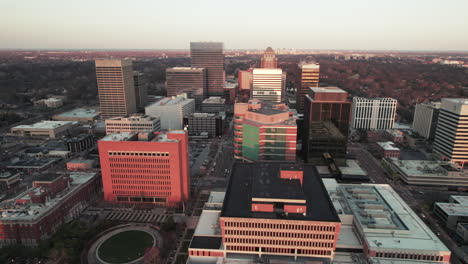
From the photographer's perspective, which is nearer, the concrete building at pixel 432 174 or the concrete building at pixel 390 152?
the concrete building at pixel 432 174

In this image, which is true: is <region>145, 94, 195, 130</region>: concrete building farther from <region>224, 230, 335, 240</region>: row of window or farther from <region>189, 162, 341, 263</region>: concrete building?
<region>224, 230, 335, 240</region>: row of window

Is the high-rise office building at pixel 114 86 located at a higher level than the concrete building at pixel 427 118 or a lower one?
higher

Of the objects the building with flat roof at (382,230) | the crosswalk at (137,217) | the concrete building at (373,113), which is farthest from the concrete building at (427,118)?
the crosswalk at (137,217)

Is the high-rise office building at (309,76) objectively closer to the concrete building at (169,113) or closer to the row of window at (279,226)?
the concrete building at (169,113)

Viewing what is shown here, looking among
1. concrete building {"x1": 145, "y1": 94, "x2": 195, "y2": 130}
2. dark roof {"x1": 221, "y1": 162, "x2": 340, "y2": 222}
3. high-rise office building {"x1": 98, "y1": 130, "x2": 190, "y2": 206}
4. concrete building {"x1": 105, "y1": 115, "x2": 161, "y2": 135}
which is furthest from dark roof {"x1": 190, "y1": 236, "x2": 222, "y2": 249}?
concrete building {"x1": 145, "y1": 94, "x2": 195, "y2": 130}

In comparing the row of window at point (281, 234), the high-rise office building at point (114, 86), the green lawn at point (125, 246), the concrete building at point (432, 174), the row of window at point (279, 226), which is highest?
the high-rise office building at point (114, 86)

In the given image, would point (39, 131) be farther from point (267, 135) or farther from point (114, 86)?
point (267, 135)

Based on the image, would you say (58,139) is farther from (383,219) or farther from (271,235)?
(383,219)

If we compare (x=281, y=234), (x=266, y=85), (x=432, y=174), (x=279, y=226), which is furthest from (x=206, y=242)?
(x=266, y=85)
